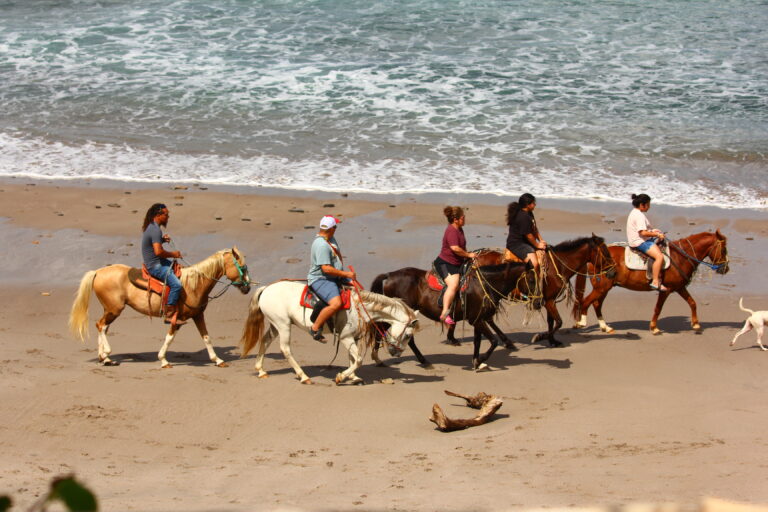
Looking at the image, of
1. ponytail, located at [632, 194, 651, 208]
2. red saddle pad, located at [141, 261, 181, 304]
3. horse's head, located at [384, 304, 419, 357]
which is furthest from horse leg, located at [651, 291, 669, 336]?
red saddle pad, located at [141, 261, 181, 304]

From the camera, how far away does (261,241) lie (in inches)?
578

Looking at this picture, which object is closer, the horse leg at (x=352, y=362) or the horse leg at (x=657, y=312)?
the horse leg at (x=352, y=362)

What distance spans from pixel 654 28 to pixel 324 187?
16236mm

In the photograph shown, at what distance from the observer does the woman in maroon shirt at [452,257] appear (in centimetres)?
1065

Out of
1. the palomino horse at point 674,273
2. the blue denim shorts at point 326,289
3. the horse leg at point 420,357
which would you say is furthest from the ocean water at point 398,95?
the blue denim shorts at point 326,289

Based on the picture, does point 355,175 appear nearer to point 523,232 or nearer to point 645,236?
point 523,232

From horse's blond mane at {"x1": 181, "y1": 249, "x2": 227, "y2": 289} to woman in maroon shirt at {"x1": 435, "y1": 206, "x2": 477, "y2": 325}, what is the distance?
8.83 ft

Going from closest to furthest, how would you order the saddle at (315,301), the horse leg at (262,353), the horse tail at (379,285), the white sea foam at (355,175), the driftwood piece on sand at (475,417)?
1. the driftwood piece on sand at (475,417)
2. the saddle at (315,301)
3. the horse leg at (262,353)
4. the horse tail at (379,285)
5. the white sea foam at (355,175)

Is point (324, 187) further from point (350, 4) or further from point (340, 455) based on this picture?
point (350, 4)

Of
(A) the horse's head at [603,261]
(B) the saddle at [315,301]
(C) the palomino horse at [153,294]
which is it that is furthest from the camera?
(A) the horse's head at [603,261]

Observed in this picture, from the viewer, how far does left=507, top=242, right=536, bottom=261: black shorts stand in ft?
37.9

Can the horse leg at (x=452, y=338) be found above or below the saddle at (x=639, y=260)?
below

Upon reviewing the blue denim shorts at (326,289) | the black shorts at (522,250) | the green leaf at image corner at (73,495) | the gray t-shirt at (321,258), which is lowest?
the blue denim shorts at (326,289)

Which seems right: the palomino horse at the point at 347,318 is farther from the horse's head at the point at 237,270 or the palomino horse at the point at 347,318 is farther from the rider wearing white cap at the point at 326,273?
the horse's head at the point at 237,270
